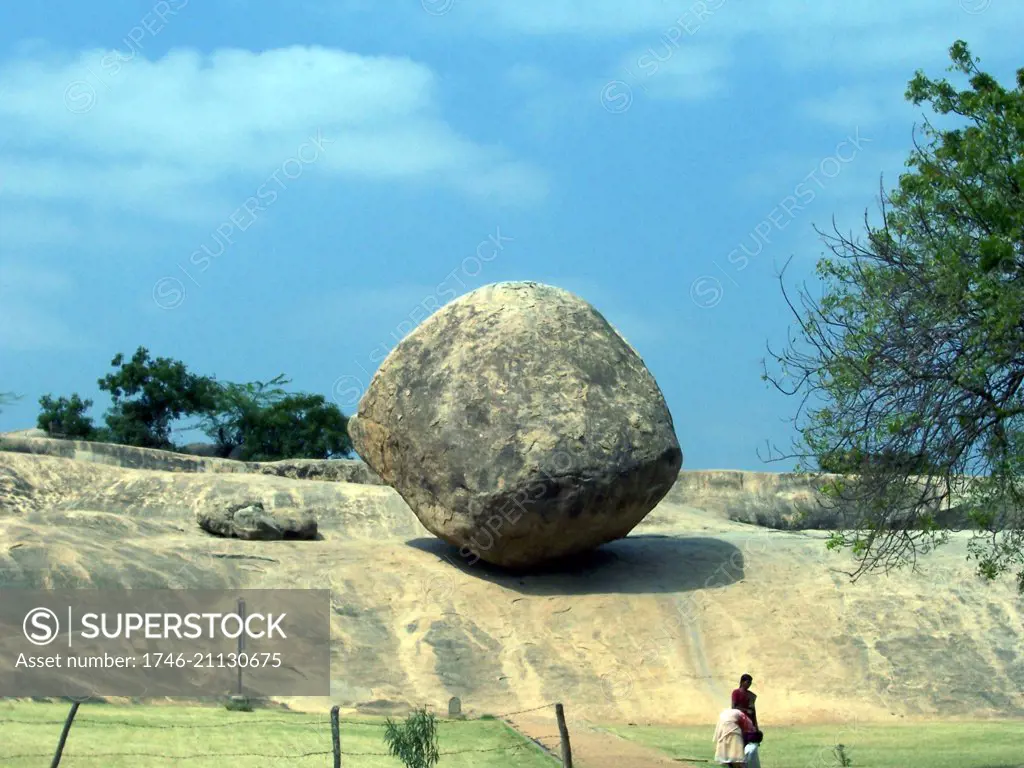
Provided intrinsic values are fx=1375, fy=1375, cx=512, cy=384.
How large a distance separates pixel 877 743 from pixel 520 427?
233 inches

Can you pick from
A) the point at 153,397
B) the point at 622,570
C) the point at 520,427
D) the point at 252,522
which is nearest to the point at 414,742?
the point at 520,427

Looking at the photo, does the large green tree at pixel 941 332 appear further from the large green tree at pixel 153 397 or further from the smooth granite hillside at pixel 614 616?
the large green tree at pixel 153 397

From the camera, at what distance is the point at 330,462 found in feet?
88.8

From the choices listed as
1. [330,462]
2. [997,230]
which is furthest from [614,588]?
[330,462]

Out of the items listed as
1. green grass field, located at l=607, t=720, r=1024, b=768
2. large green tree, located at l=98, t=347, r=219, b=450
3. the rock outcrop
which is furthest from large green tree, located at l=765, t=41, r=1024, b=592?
large green tree, located at l=98, t=347, r=219, b=450

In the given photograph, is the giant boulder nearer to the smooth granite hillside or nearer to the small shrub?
the smooth granite hillside

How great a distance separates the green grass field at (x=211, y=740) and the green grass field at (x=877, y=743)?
1749 millimetres

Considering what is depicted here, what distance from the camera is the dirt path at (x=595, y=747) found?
38.4 ft

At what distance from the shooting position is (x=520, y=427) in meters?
17.1

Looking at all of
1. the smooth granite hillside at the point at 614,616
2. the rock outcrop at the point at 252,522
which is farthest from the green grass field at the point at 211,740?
the rock outcrop at the point at 252,522

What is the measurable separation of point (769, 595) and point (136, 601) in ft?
25.6

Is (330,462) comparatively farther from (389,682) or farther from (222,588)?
(389,682)

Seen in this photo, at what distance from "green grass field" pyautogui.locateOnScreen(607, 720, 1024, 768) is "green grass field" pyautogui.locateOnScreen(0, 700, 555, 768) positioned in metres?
1.75

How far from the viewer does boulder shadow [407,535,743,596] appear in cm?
1778
